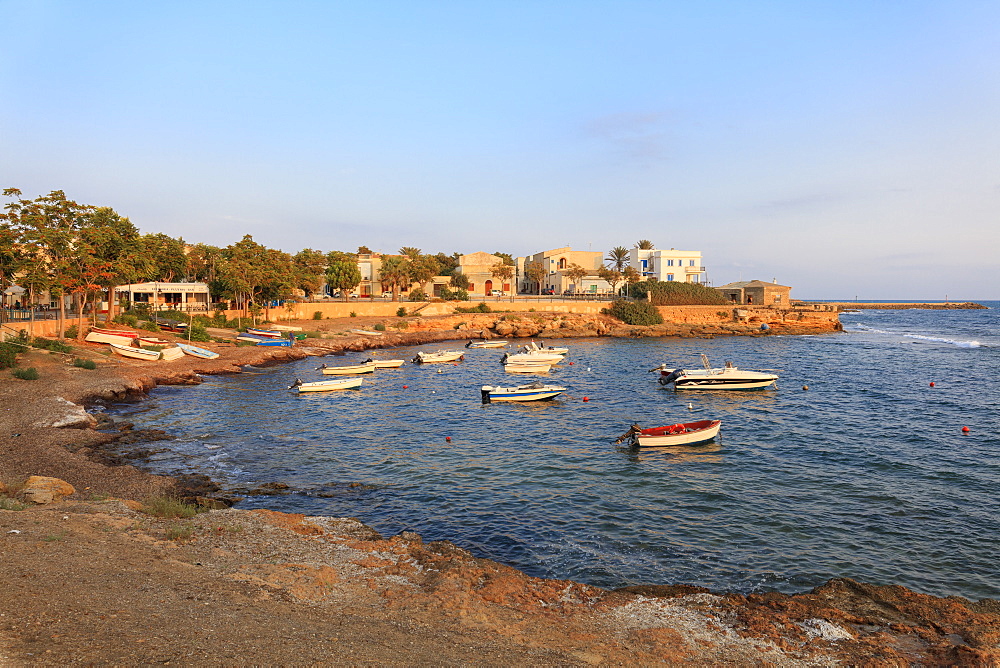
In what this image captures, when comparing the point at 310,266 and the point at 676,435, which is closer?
the point at 676,435

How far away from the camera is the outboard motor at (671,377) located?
4505 centimetres

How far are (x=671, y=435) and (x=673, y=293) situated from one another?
82.0 m

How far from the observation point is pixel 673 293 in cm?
10462

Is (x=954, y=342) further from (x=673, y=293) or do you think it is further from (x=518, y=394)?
(x=518, y=394)

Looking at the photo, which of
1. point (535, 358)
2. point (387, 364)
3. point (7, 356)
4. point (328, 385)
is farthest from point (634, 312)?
point (7, 356)

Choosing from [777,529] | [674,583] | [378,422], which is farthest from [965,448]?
[378,422]

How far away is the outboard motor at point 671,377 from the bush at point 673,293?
58660 mm

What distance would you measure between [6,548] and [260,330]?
175 feet

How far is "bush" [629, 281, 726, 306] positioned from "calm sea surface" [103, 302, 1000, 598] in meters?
56.8

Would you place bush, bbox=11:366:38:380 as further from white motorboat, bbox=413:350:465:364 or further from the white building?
the white building

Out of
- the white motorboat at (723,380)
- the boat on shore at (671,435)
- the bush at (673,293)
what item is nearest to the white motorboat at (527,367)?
the white motorboat at (723,380)

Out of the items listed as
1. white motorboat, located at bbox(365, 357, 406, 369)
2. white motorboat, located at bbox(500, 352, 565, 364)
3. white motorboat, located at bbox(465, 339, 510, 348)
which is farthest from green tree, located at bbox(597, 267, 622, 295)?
white motorboat, located at bbox(365, 357, 406, 369)

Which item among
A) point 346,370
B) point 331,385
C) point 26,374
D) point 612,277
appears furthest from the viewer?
point 612,277

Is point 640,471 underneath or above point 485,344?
underneath
